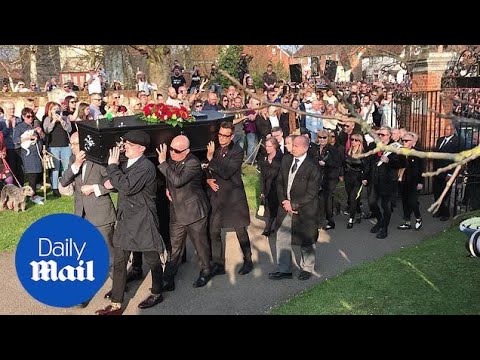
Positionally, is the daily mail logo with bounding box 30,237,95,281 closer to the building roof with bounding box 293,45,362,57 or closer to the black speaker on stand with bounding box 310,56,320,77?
the black speaker on stand with bounding box 310,56,320,77

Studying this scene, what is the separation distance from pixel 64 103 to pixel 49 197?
7.36ft

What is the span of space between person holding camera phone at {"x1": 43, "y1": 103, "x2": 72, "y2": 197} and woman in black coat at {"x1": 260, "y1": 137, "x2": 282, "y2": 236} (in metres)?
4.64

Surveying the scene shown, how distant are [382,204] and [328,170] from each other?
1.08 m

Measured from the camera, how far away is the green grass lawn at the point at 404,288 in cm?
556

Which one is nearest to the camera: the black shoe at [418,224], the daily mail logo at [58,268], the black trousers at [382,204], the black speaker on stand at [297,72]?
the daily mail logo at [58,268]

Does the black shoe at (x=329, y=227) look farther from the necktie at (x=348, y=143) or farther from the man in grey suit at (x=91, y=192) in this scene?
the man in grey suit at (x=91, y=192)

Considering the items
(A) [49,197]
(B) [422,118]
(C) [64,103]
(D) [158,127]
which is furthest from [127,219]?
(B) [422,118]

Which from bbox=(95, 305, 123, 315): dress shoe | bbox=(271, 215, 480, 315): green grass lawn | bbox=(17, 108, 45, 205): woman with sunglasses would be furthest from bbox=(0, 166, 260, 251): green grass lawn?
bbox=(271, 215, 480, 315): green grass lawn

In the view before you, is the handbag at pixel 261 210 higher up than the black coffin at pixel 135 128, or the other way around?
the black coffin at pixel 135 128

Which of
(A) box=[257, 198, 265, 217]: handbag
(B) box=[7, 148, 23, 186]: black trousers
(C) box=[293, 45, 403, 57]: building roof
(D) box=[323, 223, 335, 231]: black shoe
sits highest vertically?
(C) box=[293, 45, 403, 57]: building roof

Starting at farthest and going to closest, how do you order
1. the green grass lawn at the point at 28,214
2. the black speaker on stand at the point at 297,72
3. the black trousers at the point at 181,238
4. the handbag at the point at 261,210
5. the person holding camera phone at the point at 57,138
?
the black speaker on stand at the point at 297,72
the person holding camera phone at the point at 57,138
the handbag at the point at 261,210
the green grass lawn at the point at 28,214
the black trousers at the point at 181,238

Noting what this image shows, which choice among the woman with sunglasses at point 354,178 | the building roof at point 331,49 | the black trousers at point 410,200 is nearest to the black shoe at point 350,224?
the woman with sunglasses at point 354,178

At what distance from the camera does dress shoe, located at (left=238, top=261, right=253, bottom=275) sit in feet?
22.8

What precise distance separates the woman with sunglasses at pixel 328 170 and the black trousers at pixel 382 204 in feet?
2.26
